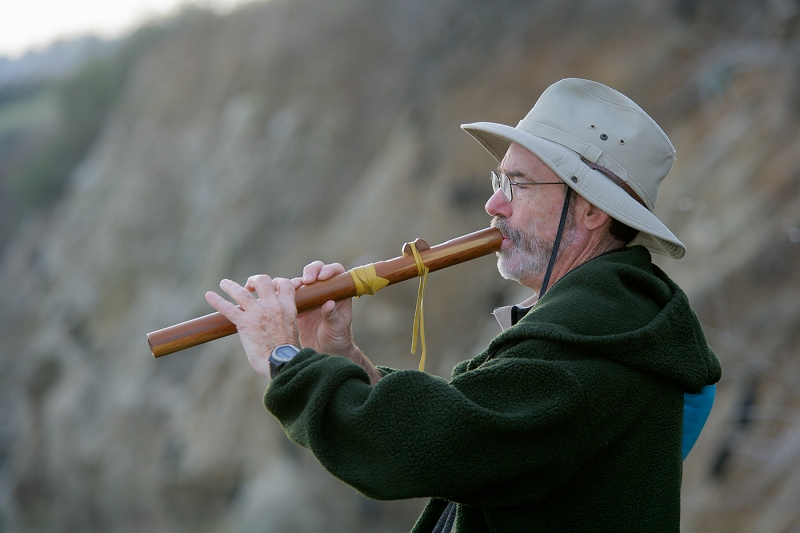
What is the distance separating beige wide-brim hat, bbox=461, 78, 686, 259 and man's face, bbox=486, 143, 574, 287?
8cm

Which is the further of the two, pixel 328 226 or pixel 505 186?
pixel 328 226

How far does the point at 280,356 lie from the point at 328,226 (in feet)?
33.0

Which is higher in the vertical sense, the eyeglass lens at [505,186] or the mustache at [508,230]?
the eyeglass lens at [505,186]

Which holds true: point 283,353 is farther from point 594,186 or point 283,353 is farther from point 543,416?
point 594,186

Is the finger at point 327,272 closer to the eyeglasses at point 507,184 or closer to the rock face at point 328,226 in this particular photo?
the eyeglasses at point 507,184

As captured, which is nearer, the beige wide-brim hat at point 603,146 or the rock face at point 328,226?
the beige wide-brim hat at point 603,146

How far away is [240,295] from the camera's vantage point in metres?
2.04

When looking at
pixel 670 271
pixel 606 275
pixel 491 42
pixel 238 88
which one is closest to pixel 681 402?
pixel 606 275

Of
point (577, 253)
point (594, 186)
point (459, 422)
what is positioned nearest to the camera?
point (459, 422)

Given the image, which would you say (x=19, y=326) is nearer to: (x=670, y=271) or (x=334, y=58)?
(x=334, y=58)

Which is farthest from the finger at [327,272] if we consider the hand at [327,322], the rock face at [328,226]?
the rock face at [328,226]

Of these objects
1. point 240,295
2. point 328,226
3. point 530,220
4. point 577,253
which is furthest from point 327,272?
point 328,226

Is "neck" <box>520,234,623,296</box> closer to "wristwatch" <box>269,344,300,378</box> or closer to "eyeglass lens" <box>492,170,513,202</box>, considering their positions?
"eyeglass lens" <box>492,170,513,202</box>

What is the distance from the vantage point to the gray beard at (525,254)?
219cm
